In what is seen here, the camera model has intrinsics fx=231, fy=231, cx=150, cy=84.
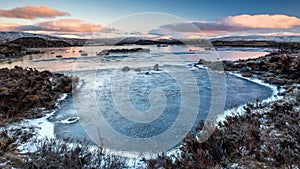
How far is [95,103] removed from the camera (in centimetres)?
1109

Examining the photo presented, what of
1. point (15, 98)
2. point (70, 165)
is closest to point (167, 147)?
point (70, 165)

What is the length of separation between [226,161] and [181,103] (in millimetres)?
6560

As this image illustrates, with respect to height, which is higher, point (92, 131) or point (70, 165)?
point (70, 165)

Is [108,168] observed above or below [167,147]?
above

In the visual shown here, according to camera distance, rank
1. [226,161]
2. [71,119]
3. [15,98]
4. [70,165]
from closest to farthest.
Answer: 1. [70,165]
2. [226,161]
3. [71,119]
4. [15,98]

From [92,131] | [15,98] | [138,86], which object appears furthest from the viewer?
[138,86]

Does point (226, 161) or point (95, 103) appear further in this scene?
point (95, 103)

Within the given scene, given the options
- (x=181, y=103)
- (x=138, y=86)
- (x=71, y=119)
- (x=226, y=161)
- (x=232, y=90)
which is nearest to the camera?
(x=226, y=161)

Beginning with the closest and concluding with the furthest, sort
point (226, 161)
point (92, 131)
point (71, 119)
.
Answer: point (226, 161), point (92, 131), point (71, 119)

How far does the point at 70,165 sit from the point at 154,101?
25.1 ft

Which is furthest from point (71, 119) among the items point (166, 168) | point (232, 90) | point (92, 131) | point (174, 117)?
point (232, 90)

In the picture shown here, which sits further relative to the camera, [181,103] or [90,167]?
[181,103]

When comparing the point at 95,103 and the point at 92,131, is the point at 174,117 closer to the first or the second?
the point at 92,131

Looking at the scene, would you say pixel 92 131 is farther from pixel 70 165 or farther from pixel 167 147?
pixel 70 165
